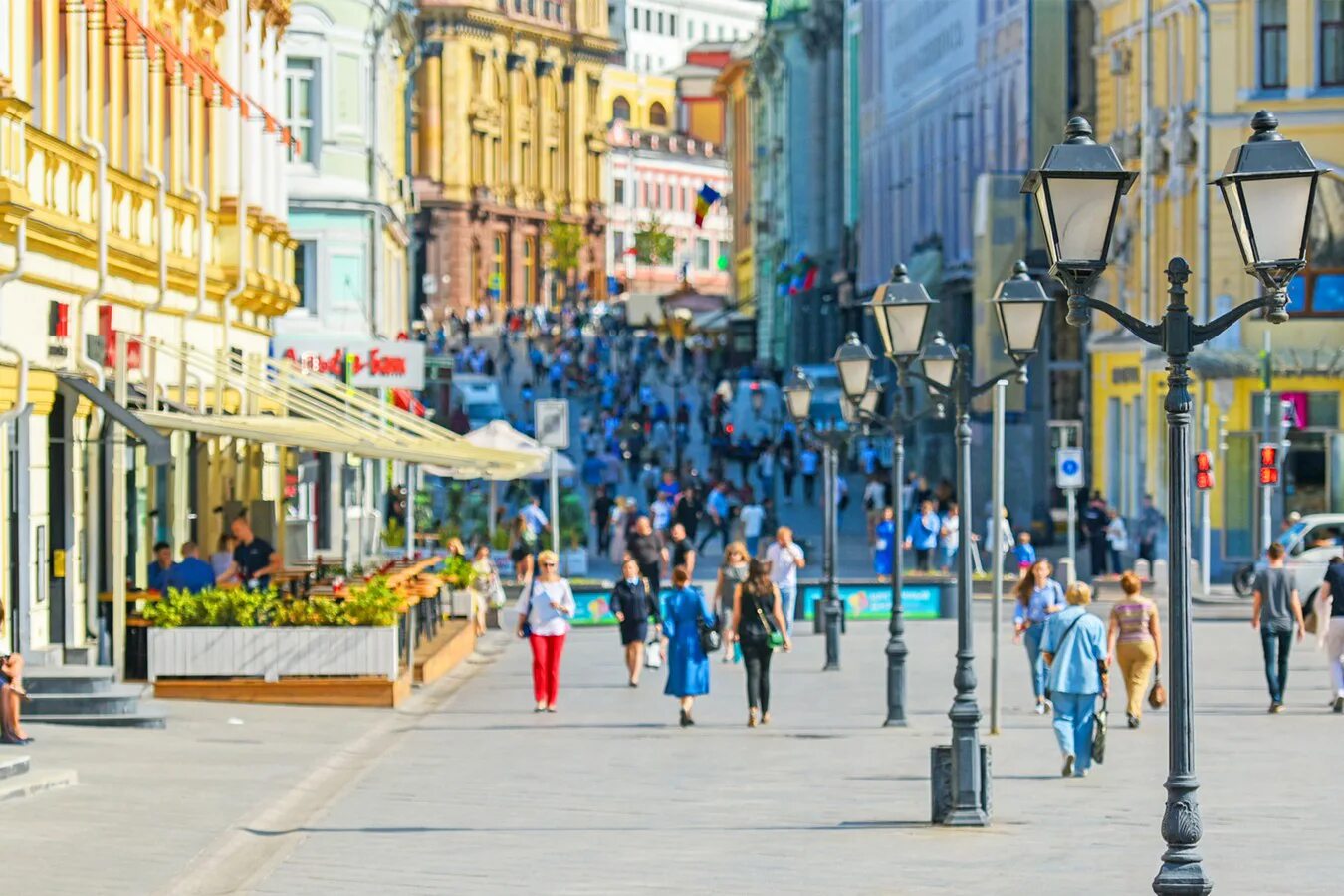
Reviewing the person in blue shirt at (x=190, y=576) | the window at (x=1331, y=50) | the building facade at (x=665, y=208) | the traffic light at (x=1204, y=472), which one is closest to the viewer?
the person in blue shirt at (x=190, y=576)

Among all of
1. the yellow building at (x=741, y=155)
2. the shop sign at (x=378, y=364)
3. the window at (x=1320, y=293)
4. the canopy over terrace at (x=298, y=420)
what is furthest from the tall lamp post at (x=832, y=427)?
the yellow building at (x=741, y=155)

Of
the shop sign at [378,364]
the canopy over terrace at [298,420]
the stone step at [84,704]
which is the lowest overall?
the stone step at [84,704]

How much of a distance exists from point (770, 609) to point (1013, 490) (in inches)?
1486

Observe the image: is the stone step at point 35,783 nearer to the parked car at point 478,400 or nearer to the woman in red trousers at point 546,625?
the woman in red trousers at point 546,625

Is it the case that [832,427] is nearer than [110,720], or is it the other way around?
[110,720]

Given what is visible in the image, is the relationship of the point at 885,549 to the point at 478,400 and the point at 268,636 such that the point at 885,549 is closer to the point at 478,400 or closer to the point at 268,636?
the point at 268,636

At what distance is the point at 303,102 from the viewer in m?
54.0

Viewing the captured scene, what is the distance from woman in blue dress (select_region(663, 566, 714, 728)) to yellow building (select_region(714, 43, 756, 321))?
107m

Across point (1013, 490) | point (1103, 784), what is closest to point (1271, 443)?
point (1013, 490)

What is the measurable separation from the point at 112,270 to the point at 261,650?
4.16 metres

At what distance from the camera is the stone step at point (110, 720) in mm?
23766

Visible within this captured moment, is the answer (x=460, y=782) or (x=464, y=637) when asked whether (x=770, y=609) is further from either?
(x=464, y=637)

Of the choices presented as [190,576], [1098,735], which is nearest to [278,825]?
[1098,735]

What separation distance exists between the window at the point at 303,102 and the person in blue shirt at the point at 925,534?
42.2 ft
